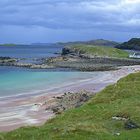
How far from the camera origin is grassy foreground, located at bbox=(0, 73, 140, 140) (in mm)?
21336

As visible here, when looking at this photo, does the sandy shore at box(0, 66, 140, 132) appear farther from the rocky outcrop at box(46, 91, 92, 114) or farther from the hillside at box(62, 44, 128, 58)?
the hillside at box(62, 44, 128, 58)

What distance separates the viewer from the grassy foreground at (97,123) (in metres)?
21.3

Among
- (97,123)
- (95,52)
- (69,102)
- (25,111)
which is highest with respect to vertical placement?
(97,123)

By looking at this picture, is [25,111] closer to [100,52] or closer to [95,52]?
[100,52]

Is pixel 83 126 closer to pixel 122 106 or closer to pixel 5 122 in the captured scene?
pixel 122 106

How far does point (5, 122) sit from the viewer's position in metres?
41.2

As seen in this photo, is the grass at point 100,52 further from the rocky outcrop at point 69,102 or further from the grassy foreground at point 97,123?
the grassy foreground at point 97,123

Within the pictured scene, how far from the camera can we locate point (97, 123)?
25328 millimetres

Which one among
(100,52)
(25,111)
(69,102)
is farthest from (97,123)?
(100,52)

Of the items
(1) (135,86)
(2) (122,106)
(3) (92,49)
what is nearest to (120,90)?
(1) (135,86)

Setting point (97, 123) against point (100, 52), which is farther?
point (100, 52)

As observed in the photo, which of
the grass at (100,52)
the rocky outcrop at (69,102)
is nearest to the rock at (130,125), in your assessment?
the rocky outcrop at (69,102)

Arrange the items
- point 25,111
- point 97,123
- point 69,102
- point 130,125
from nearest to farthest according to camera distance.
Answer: point 130,125 → point 97,123 → point 25,111 → point 69,102

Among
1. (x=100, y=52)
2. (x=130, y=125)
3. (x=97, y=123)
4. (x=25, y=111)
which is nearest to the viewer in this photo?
(x=130, y=125)
